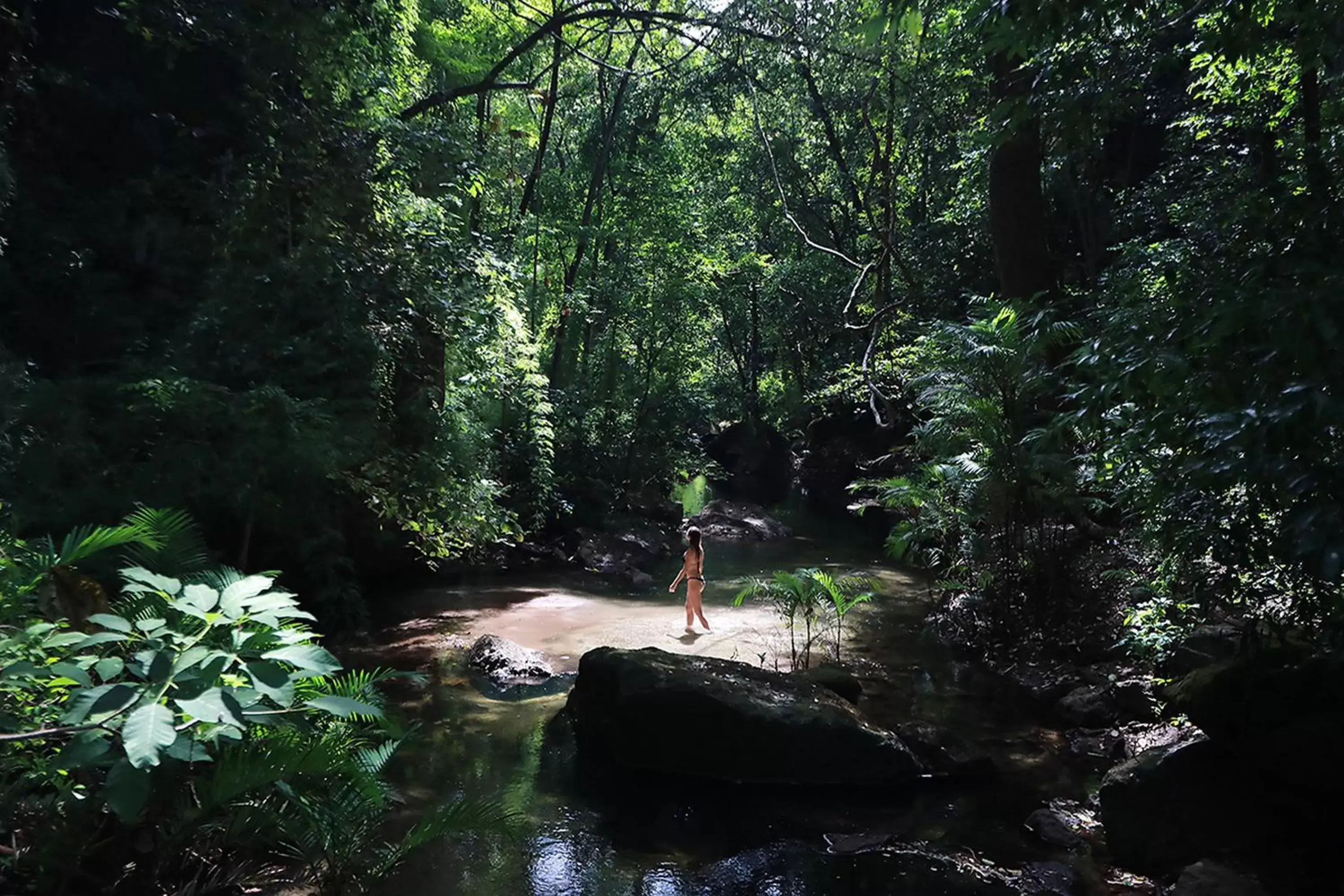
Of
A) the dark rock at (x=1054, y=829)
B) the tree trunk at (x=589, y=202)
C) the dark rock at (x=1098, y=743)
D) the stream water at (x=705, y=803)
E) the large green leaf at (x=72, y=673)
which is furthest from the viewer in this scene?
the tree trunk at (x=589, y=202)

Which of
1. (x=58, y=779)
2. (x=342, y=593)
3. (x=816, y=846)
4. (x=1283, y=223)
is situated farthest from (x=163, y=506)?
(x=1283, y=223)

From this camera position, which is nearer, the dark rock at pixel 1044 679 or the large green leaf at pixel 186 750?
the large green leaf at pixel 186 750

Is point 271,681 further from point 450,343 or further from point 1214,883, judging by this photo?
point 450,343

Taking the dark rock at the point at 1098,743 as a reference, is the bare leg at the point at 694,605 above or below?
above

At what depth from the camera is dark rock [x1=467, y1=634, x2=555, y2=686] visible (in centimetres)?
890

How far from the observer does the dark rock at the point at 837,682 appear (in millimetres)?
8055

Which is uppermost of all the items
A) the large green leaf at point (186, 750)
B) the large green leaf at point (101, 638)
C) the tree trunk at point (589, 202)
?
the tree trunk at point (589, 202)

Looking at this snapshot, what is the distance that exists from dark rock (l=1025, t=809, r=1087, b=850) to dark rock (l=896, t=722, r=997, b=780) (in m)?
0.78

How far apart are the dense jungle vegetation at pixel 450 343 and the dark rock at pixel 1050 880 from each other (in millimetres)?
1871

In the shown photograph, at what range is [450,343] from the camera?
9.43 metres

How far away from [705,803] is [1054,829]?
239 centimetres

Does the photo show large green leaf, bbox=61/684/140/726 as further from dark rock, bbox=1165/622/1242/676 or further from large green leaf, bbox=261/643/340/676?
dark rock, bbox=1165/622/1242/676

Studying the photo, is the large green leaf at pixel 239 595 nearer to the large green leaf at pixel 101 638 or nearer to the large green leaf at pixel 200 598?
the large green leaf at pixel 200 598

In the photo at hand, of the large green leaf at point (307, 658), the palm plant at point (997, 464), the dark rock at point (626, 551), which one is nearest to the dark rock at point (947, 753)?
the palm plant at point (997, 464)
